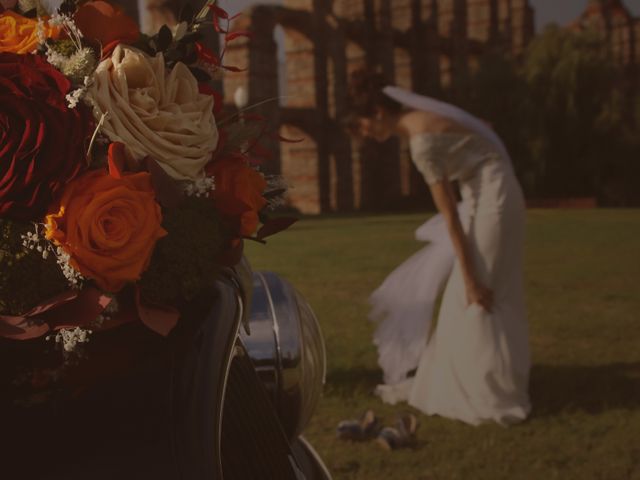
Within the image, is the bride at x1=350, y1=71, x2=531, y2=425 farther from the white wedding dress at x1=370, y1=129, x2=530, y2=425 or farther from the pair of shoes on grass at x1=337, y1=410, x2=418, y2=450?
the pair of shoes on grass at x1=337, y1=410, x2=418, y2=450

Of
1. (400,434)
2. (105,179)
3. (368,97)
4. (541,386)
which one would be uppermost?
(368,97)

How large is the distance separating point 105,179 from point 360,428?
3.47 m

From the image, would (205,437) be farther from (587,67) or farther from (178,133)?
(587,67)

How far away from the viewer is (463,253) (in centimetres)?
494

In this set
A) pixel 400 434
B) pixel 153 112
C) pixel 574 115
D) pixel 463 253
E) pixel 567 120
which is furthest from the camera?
pixel 567 120

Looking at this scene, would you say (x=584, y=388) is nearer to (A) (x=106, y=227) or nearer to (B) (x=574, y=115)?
(A) (x=106, y=227)

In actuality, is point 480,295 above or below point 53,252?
below

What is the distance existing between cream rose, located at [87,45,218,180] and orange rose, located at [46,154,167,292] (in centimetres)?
8

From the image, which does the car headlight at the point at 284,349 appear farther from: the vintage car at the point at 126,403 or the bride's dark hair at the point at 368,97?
the bride's dark hair at the point at 368,97

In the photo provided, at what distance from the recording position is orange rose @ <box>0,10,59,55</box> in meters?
1.20

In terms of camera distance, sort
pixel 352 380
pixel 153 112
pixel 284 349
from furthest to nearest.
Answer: pixel 352 380, pixel 284 349, pixel 153 112

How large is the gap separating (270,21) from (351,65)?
692 centimetres

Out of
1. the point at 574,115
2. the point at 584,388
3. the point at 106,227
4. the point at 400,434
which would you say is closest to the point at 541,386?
the point at 584,388

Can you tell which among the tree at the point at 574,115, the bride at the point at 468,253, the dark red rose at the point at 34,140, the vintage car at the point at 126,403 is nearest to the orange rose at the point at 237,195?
the vintage car at the point at 126,403
